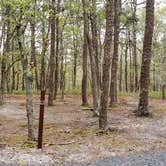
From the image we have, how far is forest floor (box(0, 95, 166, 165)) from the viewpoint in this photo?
8602 mm

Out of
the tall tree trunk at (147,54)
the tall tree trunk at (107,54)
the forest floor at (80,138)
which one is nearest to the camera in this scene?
the forest floor at (80,138)

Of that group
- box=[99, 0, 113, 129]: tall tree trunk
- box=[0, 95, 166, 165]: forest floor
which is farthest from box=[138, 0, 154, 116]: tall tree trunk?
box=[99, 0, 113, 129]: tall tree trunk

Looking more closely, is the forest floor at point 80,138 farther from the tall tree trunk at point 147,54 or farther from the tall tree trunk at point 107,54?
the tall tree trunk at point 107,54

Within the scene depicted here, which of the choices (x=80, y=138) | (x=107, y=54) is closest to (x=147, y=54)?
(x=107, y=54)

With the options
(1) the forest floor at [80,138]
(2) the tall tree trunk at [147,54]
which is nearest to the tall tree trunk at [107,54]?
(1) the forest floor at [80,138]

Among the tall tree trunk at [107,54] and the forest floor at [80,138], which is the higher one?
the tall tree trunk at [107,54]

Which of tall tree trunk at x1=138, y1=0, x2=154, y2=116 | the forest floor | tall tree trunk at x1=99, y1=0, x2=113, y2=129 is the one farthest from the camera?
tall tree trunk at x1=138, y1=0, x2=154, y2=116

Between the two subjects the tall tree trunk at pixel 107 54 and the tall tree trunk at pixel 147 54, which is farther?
the tall tree trunk at pixel 147 54

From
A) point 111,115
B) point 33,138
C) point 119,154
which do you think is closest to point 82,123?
point 111,115

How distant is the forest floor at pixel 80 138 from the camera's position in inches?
339

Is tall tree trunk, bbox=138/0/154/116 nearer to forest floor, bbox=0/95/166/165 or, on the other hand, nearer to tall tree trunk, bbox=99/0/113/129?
forest floor, bbox=0/95/166/165

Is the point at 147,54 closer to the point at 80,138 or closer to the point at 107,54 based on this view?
the point at 107,54

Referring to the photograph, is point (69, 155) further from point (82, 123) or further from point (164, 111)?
point (164, 111)

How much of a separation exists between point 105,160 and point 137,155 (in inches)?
36.8
